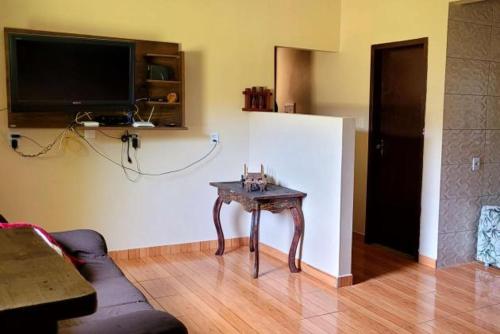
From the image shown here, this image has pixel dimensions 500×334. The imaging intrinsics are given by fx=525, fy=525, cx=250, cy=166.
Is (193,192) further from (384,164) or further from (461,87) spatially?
(461,87)

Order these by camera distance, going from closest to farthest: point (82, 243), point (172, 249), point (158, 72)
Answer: point (82, 243) → point (158, 72) → point (172, 249)

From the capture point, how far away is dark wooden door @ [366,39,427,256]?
4.65 m

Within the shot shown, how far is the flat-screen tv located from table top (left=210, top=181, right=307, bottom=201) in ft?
3.50

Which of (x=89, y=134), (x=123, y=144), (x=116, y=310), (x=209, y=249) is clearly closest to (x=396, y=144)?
(x=209, y=249)

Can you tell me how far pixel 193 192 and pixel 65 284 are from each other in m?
3.63

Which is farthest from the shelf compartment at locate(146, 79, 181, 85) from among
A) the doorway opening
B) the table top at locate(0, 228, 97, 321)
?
the table top at locate(0, 228, 97, 321)

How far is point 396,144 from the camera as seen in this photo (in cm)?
491

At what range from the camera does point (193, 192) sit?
15.8ft

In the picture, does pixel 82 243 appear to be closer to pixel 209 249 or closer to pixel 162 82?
pixel 162 82

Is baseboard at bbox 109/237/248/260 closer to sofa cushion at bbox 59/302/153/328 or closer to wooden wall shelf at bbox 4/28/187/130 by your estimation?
wooden wall shelf at bbox 4/28/187/130

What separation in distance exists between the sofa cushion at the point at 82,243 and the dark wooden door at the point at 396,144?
9.14 feet

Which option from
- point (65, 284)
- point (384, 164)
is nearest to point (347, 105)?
point (384, 164)

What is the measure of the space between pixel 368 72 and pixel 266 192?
1.73m

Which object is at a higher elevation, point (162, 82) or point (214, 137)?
point (162, 82)
